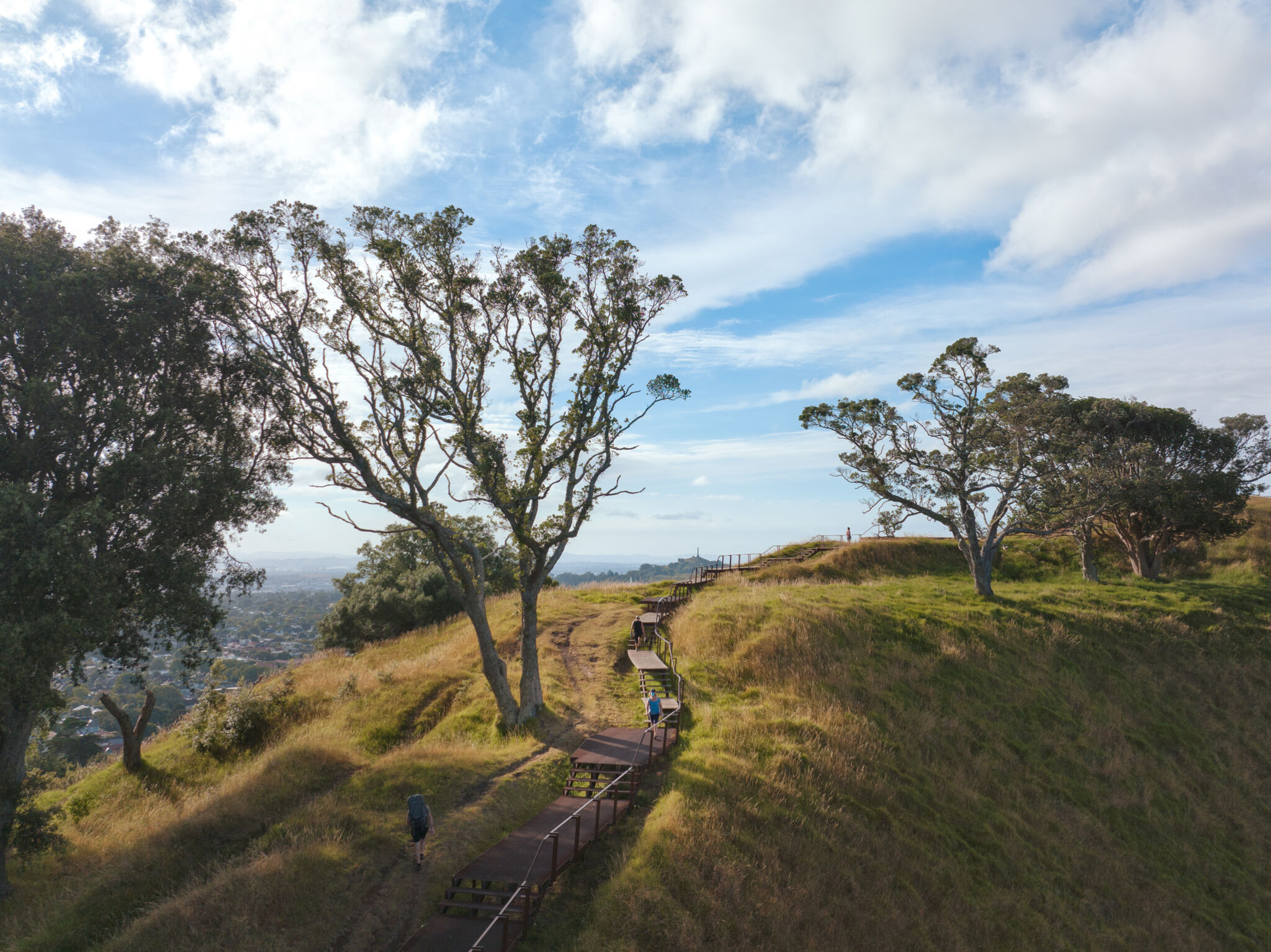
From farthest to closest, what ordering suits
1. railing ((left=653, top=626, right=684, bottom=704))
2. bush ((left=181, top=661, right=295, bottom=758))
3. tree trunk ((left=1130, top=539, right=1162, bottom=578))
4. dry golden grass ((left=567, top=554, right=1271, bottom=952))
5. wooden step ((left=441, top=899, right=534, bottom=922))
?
tree trunk ((left=1130, top=539, right=1162, bottom=578)) → bush ((left=181, top=661, right=295, bottom=758)) → railing ((left=653, top=626, right=684, bottom=704)) → dry golden grass ((left=567, top=554, right=1271, bottom=952)) → wooden step ((left=441, top=899, right=534, bottom=922))

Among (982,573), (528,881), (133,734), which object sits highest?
(982,573)

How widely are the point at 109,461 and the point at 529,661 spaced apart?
13.8 m

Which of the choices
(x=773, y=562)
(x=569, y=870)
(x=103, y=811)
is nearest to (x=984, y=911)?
(x=569, y=870)

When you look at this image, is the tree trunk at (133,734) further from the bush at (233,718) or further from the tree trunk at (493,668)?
the tree trunk at (493,668)

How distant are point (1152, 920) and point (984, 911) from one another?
5.61 meters

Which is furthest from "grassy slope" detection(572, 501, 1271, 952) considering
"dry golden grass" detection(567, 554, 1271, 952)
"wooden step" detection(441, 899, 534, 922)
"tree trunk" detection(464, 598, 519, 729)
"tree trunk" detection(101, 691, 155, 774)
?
"tree trunk" detection(101, 691, 155, 774)

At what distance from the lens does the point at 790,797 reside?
15.1 m

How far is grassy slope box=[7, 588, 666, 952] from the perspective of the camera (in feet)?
36.7

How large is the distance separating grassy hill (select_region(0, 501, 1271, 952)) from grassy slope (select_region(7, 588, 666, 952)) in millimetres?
74

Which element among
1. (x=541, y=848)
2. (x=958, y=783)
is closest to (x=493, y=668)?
(x=541, y=848)

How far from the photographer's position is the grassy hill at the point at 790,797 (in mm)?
11922

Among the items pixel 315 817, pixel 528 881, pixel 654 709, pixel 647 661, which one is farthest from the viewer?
pixel 647 661

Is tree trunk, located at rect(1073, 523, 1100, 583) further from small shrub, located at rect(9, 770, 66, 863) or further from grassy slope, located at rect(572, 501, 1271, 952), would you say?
small shrub, located at rect(9, 770, 66, 863)

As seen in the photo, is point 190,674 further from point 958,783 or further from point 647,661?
point 958,783
